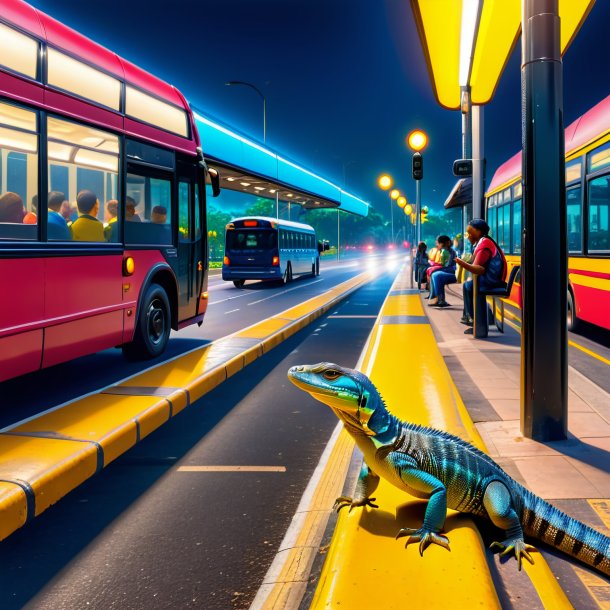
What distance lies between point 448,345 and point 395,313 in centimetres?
452

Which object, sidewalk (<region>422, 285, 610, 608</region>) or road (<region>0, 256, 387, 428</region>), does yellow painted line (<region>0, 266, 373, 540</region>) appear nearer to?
road (<region>0, 256, 387, 428</region>)

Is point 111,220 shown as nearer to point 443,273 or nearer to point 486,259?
point 486,259

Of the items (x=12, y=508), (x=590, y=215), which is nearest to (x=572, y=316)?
(x=590, y=215)

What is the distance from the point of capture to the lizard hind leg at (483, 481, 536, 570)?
3.18 metres

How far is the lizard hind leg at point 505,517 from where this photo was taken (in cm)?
318

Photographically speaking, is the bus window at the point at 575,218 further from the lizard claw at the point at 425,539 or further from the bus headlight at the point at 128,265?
the lizard claw at the point at 425,539

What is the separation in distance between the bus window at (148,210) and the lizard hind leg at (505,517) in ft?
20.8

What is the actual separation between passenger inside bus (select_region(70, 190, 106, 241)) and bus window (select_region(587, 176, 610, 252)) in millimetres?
7020

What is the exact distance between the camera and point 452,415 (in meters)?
5.54

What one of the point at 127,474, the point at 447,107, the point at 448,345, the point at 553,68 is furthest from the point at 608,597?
the point at 447,107

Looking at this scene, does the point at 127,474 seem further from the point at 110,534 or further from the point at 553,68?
the point at 553,68

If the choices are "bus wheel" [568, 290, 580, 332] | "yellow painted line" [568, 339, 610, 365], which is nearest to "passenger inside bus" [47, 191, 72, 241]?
"yellow painted line" [568, 339, 610, 365]

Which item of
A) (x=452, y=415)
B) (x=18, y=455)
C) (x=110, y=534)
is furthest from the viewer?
(x=452, y=415)

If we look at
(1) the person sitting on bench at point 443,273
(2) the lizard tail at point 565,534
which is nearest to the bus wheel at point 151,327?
(2) the lizard tail at point 565,534
